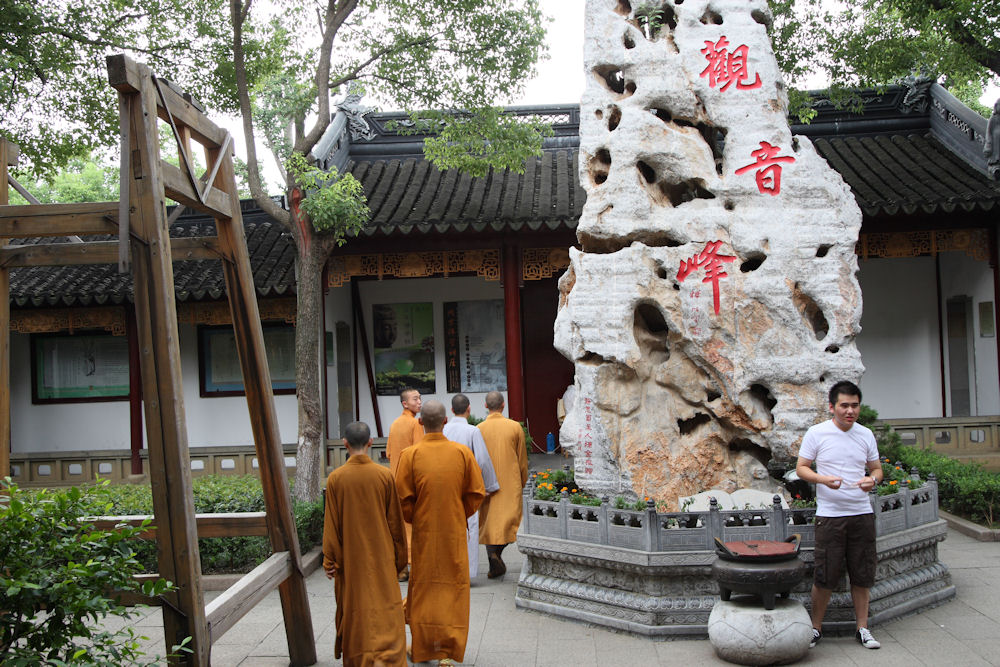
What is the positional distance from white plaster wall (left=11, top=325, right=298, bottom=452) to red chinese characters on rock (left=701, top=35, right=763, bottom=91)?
7670mm

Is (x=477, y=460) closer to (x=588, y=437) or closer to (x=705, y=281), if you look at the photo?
(x=588, y=437)

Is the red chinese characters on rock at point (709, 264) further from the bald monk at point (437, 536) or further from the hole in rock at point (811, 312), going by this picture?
the bald monk at point (437, 536)

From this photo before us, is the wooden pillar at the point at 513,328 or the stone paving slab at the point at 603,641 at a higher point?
the wooden pillar at the point at 513,328

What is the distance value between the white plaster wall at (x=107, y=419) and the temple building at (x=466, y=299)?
2 cm

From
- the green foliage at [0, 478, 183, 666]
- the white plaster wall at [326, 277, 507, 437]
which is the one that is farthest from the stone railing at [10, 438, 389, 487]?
the green foliage at [0, 478, 183, 666]

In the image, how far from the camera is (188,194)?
402 cm

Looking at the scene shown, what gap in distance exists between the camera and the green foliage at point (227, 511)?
256 inches

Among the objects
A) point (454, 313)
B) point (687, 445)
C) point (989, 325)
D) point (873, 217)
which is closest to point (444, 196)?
point (454, 313)

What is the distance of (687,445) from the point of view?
19.3 ft

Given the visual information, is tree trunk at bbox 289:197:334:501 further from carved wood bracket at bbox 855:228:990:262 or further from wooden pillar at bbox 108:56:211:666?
carved wood bracket at bbox 855:228:990:262

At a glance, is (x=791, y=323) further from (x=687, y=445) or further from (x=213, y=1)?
(x=213, y=1)

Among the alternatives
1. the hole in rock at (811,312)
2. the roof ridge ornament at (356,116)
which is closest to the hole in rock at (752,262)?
the hole in rock at (811,312)

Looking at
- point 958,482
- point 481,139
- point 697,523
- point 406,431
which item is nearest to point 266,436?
point 406,431

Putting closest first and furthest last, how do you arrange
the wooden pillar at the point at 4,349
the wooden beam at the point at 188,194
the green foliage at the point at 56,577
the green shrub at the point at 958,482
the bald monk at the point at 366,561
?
1. the green foliage at the point at 56,577
2. the wooden beam at the point at 188,194
3. the wooden pillar at the point at 4,349
4. the bald monk at the point at 366,561
5. the green shrub at the point at 958,482
